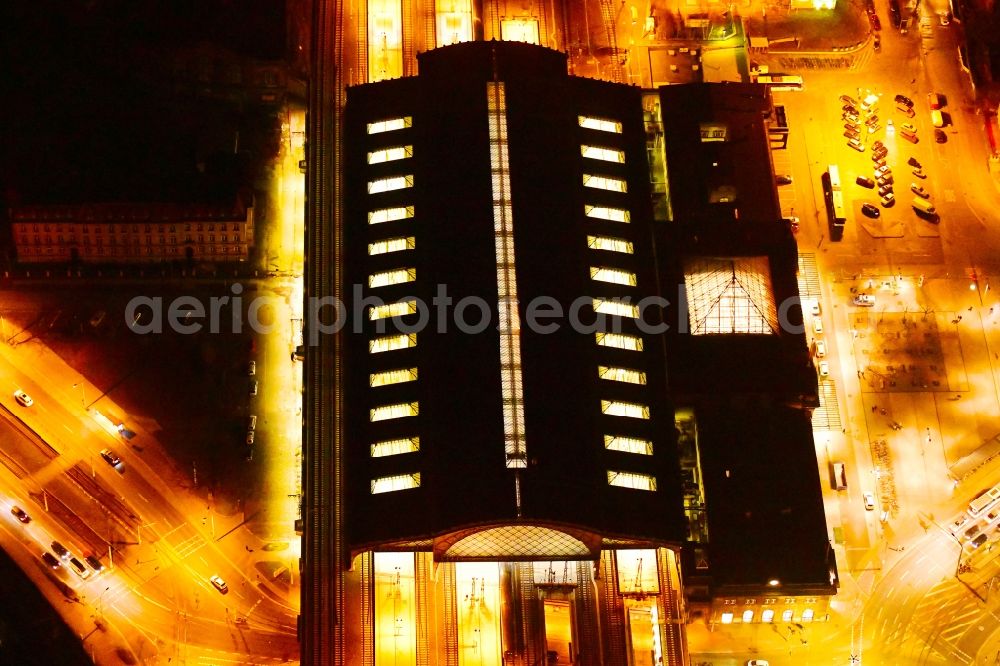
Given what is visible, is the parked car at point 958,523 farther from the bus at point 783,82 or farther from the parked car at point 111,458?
the parked car at point 111,458

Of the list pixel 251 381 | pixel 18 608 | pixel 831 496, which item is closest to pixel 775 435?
pixel 831 496

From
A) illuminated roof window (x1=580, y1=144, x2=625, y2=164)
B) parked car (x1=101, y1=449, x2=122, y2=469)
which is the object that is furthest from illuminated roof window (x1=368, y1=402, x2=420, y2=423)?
illuminated roof window (x1=580, y1=144, x2=625, y2=164)

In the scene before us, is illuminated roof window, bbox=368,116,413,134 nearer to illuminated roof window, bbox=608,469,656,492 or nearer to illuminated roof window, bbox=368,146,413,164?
illuminated roof window, bbox=368,146,413,164

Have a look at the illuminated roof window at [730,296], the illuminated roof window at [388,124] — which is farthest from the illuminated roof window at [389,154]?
the illuminated roof window at [730,296]

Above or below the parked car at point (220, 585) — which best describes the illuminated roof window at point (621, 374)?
above

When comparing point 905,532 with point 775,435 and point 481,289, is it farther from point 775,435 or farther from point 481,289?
point 481,289

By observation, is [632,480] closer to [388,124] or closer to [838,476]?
[838,476]

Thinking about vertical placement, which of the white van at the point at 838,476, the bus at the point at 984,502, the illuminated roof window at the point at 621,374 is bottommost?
the bus at the point at 984,502
